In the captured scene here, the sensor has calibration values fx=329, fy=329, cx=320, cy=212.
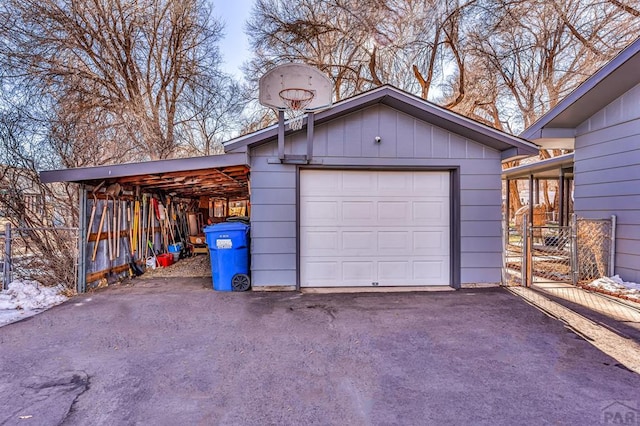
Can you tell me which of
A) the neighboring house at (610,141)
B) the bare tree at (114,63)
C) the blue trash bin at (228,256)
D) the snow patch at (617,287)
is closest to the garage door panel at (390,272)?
the blue trash bin at (228,256)

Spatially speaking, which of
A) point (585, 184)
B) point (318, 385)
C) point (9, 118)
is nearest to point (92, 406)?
point (318, 385)

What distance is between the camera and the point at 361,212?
5512mm

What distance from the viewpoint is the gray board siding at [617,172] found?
205 inches

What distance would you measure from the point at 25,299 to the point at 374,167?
5.45m

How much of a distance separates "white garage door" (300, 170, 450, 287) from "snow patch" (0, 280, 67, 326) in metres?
3.63

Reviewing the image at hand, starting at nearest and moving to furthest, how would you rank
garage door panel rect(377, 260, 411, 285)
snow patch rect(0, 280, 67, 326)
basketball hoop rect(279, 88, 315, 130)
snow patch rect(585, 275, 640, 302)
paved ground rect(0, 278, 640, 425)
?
1. paved ground rect(0, 278, 640, 425)
2. snow patch rect(0, 280, 67, 326)
3. basketball hoop rect(279, 88, 315, 130)
4. snow patch rect(585, 275, 640, 302)
5. garage door panel rect(377, 260, 411, 285)

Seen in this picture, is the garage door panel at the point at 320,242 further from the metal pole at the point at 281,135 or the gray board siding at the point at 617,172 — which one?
the gray board siding at the point at 617,172

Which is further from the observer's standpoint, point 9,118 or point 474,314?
point 9,118

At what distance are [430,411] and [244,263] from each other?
3.81m

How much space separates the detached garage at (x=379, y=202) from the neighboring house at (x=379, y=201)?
0.02m

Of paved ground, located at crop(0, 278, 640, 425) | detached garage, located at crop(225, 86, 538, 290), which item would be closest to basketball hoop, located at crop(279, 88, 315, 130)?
detached garage, located at crop(225, 86, 538, 290)

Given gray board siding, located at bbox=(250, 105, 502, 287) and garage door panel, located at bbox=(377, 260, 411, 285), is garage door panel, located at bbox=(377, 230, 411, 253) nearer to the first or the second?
garage door panel, located at bbox=(377, 260, 411, 285)

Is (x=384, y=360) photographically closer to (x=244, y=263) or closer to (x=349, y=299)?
(x=349, y=299)

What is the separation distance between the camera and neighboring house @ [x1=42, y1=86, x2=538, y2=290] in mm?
5270
